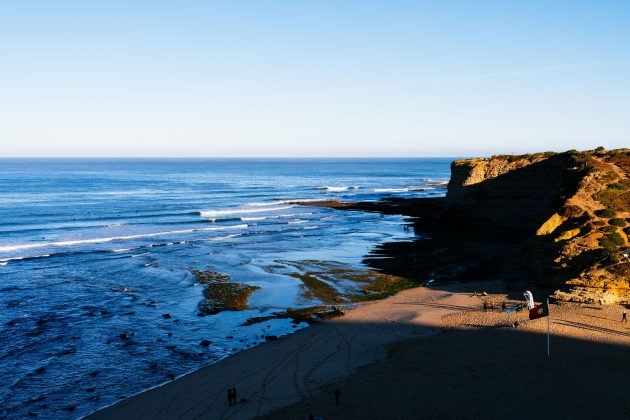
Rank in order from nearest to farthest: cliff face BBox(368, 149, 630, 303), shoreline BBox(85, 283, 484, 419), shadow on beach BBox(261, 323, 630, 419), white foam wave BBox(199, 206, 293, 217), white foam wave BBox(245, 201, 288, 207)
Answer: shadow on beach BBox(261, 323, 630, 419)
shoreline BBox(85, 283, 484, 419)
cliff face BBox(368, 149, 630, 303)
white foam wave BBox(199, 206, 293, 217)
white foam wave BBox(245, 201, 288, 207)

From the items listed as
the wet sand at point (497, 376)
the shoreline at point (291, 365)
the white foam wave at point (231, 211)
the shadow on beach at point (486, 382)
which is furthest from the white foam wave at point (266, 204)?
the shadow on beach at point (486, 382)

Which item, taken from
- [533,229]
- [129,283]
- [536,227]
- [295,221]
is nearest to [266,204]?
[295,221]

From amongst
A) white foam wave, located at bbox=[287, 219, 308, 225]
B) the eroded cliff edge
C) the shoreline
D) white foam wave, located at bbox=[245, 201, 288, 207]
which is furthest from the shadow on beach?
white foam wave, located at bbox=[245, 201, 288, 207]

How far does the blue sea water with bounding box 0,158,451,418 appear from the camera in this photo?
2423cm

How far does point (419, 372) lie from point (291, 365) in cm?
580

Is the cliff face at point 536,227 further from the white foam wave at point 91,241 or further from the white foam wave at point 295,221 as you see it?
the white foam wave at point 91,241

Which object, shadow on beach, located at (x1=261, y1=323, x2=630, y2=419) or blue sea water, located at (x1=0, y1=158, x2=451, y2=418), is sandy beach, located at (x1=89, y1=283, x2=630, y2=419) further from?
blue sea water, located at (x1=0, y1=158, x2=451, y2=418)

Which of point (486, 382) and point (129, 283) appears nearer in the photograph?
point (486, 382)

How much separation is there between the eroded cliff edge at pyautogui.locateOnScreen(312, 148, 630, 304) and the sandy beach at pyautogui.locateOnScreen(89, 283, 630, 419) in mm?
3952

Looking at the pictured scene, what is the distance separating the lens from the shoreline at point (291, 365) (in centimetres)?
2064

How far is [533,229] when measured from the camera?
50.3 metres

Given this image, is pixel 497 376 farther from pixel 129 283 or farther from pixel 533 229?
pixel 533 229

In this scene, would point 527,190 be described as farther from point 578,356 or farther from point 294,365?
point 294,365

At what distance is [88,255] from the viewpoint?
165 ft
